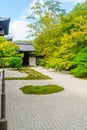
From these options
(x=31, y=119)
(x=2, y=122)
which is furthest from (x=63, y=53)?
(x=2, y=122)

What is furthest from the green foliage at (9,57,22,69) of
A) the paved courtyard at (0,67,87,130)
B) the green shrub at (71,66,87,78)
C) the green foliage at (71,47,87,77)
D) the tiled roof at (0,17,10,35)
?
the paved courtyard at (0,67,87,130)

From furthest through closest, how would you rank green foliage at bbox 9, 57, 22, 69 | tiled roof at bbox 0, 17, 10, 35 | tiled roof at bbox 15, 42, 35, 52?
tiled roof at bbox 15, 42, 35, 52 → green foliage at bbox 9, 57, 22, 69 → tiled roof at bbox 0, 17, 10, 35

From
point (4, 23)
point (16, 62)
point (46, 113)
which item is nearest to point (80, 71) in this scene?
point (4, 23)

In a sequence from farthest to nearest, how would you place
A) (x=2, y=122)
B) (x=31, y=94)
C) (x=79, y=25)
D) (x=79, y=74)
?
(x=79, y=25) → (x=79, y=74) → (x=31, y=94) → (x=2, y=122)

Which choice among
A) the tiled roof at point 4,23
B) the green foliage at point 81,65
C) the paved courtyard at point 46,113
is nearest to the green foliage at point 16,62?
the green foliage at point 81,65

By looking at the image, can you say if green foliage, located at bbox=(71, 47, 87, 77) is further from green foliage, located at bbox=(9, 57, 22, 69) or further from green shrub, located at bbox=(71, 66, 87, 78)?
green foliage, located at bbox=(9, 57, 22, 69)

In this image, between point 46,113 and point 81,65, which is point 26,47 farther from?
point 46,113

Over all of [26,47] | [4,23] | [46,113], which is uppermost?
[4,23]

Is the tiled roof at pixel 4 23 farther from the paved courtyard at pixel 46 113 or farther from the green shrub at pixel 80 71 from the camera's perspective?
the green shrub at pixel 80 71

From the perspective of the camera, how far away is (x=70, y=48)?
3234cm

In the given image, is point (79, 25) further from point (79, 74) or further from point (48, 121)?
point (48, 121)

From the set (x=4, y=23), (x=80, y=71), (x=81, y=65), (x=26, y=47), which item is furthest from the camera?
(x=26, y=47)

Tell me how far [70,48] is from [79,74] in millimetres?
5172

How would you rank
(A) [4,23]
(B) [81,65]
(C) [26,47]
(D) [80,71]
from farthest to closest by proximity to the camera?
1. (C) [26,47]
2. (B) [81,65]
3. (D) [80,71]
4. (A) [4,23]
